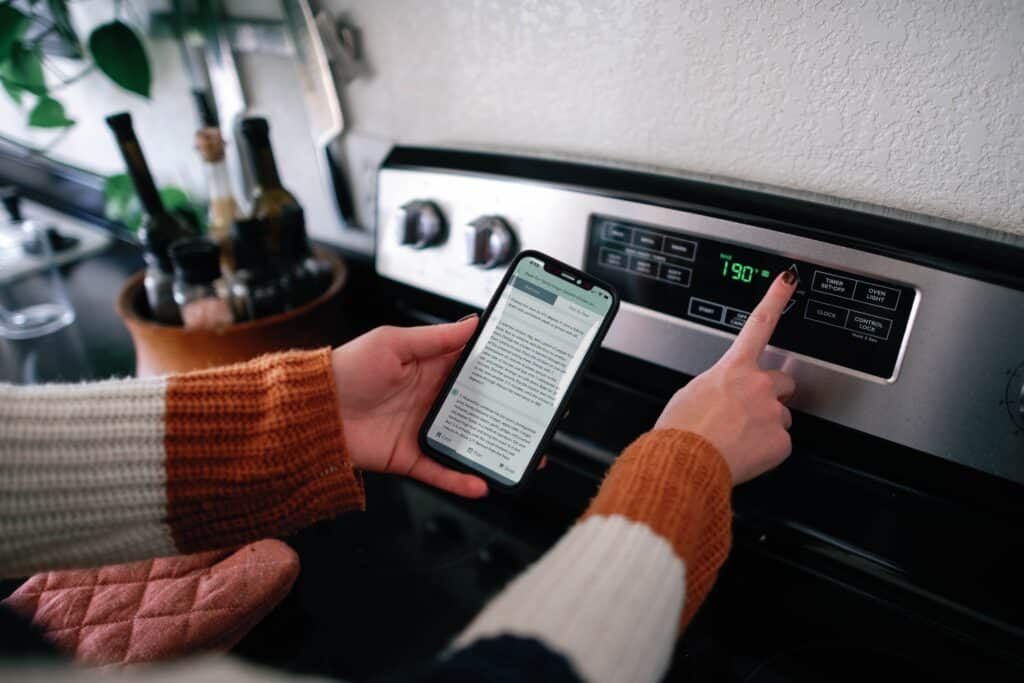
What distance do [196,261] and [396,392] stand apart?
212mm

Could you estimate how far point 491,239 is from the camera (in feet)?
1.68

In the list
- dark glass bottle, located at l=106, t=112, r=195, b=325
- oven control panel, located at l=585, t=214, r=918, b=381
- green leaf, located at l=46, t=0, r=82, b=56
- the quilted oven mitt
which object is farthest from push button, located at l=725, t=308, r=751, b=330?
green leaf, located at l=46, t=0, r=82, b=56

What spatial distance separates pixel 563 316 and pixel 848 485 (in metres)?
0.22

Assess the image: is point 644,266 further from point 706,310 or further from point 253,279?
point 253,279

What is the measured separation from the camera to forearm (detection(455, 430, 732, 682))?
0.28 m

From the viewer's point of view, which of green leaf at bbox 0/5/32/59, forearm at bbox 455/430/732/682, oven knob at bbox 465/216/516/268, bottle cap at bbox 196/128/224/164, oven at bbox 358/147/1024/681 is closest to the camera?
forearm at bbox 455/430/732/682

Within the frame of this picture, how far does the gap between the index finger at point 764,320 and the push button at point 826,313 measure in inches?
0.6

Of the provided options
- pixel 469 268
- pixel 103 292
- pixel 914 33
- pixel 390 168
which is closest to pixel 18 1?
pixel 103 292

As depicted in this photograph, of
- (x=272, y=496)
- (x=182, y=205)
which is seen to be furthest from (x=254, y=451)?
(x=182, y=205)

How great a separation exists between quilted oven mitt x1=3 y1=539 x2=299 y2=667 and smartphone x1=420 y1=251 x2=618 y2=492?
135 millimetres

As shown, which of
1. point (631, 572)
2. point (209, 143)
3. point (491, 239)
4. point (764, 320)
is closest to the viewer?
point (631, 572)

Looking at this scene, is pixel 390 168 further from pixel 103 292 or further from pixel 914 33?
pixel 103 292

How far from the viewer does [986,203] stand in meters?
0.40

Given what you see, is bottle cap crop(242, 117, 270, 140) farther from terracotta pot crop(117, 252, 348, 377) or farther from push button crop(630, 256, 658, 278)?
push button crop(630, 256, 658, 278)
